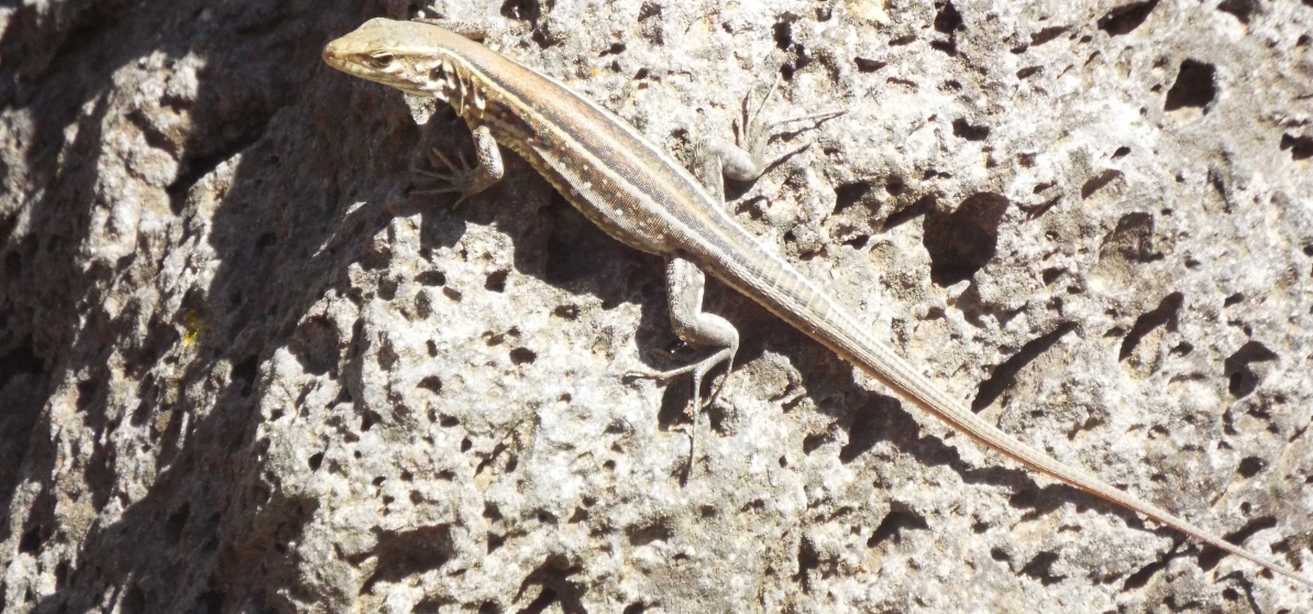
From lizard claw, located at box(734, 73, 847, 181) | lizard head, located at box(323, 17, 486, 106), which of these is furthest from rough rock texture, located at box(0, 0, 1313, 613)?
lizard head, located at box(323, 17, 486, 106)

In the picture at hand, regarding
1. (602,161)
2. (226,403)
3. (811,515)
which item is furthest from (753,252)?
(226,403)

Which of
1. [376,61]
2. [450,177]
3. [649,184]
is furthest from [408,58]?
[649,184]

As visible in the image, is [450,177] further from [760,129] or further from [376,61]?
[760,129]

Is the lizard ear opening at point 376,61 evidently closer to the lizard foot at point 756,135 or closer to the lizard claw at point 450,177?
the lizard claw at point 450,177

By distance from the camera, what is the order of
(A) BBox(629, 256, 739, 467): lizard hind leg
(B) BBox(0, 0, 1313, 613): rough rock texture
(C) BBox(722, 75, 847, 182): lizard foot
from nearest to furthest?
(B) BBox(0, 0, 1313, 613): rough rock texture, (A) BBox(629, 256, 739, 467): lizard hind leg, (C) BBox(722, 75, 847, 182): lizard foot

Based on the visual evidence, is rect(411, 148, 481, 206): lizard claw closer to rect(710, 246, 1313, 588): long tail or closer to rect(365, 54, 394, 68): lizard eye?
rect(365, 54, 394, 68): lizard eye

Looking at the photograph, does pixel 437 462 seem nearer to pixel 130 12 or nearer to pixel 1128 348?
pixel 1128 348
